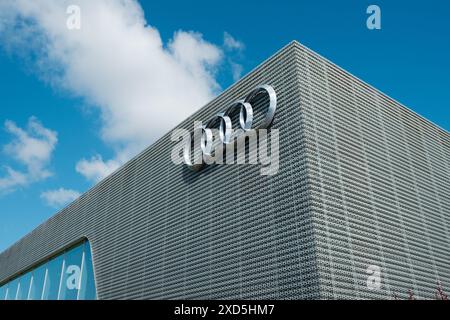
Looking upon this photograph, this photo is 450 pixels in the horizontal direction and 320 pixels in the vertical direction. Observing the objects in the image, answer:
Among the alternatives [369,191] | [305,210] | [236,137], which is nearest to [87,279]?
[236,137]

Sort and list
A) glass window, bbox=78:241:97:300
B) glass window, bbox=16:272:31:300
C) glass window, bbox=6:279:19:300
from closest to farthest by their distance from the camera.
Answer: glass window, bbox=78:241:97:300, glass window, bbox=16:272:31:300, glass window, bbox=6:279:19:300

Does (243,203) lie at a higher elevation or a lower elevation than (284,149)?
lower

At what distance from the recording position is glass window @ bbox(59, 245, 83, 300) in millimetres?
21531

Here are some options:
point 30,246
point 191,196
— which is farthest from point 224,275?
point 30,246

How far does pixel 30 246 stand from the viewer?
94.4 ft

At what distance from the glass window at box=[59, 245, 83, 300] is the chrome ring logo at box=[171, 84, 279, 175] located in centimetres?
1025

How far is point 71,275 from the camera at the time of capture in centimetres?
2241

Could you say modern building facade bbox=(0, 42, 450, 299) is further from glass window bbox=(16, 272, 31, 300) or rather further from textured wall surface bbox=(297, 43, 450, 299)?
glass window bbox=(16, 272, 31, 300)

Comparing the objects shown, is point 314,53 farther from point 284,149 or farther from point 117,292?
point 117,292

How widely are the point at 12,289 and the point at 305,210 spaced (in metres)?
27.7

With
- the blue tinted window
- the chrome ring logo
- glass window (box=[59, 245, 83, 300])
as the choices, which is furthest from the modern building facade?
glass window (box=[59, 245, 83, 300])

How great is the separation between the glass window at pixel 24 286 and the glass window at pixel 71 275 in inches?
245
